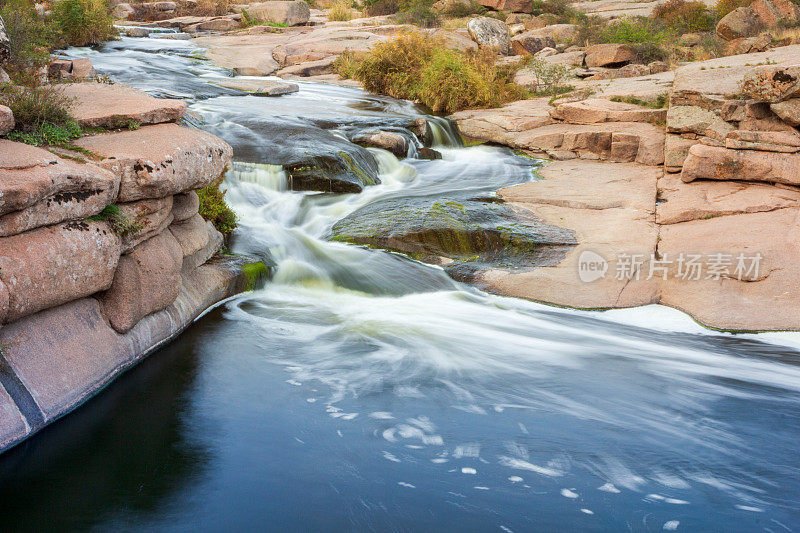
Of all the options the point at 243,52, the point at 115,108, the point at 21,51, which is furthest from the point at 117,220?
the point at 243,52

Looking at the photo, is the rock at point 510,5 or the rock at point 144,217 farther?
the rock at point 510,5

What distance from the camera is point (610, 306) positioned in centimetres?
731

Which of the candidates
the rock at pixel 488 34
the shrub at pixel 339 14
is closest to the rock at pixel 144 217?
the rock at pixel 488 34

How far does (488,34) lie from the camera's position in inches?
861

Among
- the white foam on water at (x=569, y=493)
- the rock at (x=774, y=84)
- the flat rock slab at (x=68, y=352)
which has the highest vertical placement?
the rock at (x=774, y=84)

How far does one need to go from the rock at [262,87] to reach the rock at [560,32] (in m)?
11.5

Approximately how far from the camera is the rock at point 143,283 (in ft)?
18.5

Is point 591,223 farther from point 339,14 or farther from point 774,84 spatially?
point 339,14

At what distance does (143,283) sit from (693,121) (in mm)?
9053

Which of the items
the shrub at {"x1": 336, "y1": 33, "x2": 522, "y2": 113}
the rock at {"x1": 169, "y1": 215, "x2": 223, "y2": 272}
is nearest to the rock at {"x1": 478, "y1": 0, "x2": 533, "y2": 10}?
the shrub at {"x1": 336, "y1": 33, "x2": 522, "y2": 113}

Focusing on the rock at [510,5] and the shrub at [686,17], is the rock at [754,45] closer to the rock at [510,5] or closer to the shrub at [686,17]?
the shrub at [686,17]

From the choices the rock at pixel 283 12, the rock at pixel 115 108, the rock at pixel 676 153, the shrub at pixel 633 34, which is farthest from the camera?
the rock at pixel 283 12

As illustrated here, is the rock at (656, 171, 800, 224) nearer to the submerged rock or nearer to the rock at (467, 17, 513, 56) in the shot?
the submerged rock

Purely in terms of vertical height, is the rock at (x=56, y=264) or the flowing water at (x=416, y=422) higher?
the rock at (x=56, y=264)
